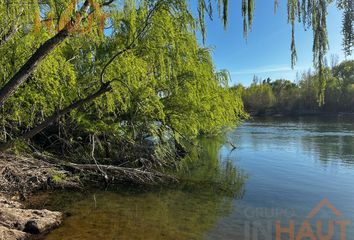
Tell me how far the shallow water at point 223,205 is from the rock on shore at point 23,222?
306 mm

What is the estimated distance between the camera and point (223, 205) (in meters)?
9.91

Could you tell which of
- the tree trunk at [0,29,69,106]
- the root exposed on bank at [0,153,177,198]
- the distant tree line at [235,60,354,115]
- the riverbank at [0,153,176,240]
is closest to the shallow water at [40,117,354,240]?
the riverbank at [0,153,176,240]

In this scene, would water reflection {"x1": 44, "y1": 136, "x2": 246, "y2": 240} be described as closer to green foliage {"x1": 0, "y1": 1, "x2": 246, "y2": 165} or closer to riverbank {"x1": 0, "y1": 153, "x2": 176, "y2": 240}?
riverbank {"x1": 0, "y1": 153, "x2": 176, "y2": 240}

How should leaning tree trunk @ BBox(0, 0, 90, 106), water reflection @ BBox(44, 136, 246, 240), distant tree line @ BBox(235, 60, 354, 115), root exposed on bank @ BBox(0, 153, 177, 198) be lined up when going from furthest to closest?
distant tree line @ BBox(235, 60, 354, 115), root exposed on bank @ BBox(0, 153, 177, 198), water reflection @ BBox(44, 136, 246, 240), leaning tree trunk @ BBox(0, 0, 90, 106)

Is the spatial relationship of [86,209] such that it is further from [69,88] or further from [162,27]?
[162,27]

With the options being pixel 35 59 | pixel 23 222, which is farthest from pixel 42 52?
pixel 23 222

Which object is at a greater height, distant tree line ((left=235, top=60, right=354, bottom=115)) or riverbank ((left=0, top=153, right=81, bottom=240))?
distant tree line ((left=235, top=60, right=354, bottom=115))

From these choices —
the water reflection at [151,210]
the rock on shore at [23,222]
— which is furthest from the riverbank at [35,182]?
the water reflection at [151,210]

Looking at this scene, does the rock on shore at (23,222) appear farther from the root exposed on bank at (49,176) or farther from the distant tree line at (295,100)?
the distant tree line at (295,100)

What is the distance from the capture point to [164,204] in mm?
9898

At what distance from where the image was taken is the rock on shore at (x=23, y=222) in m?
6.96

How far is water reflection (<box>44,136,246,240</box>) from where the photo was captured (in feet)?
25.2

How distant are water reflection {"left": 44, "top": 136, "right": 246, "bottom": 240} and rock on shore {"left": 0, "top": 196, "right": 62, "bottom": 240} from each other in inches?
10.7

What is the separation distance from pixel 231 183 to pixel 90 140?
5142mm
